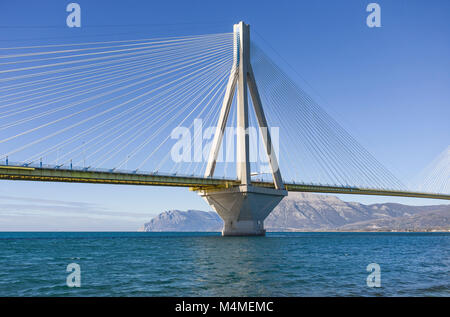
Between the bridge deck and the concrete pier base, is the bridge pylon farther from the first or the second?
the bridge deck

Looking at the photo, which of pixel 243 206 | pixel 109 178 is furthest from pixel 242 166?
pixel 109 178

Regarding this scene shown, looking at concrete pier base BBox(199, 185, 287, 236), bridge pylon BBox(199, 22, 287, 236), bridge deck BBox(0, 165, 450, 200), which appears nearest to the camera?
bridge deck BBox(0, 165, 450, 200)

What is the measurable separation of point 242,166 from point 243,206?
6.61 metres

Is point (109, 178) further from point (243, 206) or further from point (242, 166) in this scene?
point (243, 206)

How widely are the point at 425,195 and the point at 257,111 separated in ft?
175

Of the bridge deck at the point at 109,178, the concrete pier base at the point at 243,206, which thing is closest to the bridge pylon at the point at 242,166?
the concrete pier base at the point at 243,206

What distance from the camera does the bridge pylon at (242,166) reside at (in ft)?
193

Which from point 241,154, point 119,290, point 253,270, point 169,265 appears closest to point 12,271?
point 169,265

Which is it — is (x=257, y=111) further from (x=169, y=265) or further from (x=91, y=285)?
(x=91, y=285)

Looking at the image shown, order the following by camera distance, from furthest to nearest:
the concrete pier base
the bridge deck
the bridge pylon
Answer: the concrete pier base < the bridge pylon < the bridge deck

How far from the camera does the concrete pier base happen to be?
6297 cm

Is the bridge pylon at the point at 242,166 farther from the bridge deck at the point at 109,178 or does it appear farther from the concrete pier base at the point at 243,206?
the bridge deck at the point at 109,178

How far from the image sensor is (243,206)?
63.7 m

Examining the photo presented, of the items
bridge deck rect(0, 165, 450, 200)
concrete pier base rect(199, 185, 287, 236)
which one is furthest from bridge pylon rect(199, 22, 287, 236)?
bridge deck rect(0, 165, 450, 200)
